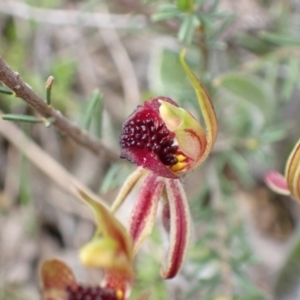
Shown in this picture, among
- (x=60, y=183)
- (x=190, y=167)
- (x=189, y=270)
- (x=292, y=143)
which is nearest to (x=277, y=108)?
(x=292, y=143)

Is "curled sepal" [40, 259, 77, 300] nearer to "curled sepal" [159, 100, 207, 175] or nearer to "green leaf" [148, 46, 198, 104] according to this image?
"curled sepal" [159, 100, 207, 175]

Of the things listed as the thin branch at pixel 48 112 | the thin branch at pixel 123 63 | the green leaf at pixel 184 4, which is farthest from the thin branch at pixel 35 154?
the green leaf at pixel 184 4

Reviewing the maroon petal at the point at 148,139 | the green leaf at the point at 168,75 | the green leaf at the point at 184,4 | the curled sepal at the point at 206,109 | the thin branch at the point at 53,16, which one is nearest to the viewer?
the curled sepal at the point at 206,109

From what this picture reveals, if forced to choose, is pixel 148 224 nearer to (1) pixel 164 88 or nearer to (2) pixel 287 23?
(1) pixel 164 88

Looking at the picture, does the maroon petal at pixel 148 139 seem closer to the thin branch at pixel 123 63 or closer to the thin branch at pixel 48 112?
the thin branch at pixel 48 112

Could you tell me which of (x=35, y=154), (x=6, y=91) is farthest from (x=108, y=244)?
(x=35, y=154)

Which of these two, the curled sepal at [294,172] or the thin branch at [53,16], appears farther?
the thin branch at [53,16]
